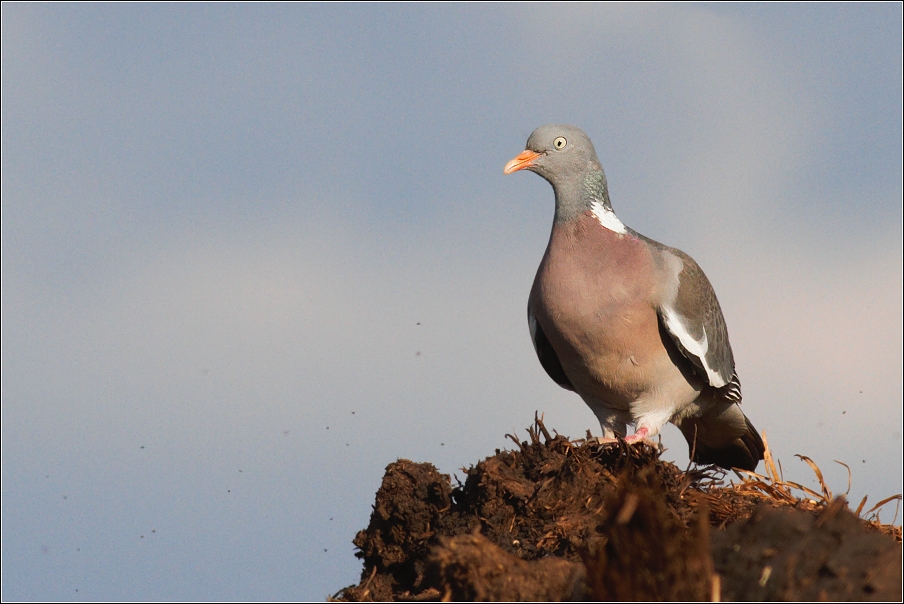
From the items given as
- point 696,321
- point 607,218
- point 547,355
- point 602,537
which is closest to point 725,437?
point 696,321

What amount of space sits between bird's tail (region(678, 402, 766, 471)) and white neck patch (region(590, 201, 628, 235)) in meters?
1.70

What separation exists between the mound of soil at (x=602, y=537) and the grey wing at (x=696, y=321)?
1.12 metres

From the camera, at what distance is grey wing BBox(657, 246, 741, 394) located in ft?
23.9

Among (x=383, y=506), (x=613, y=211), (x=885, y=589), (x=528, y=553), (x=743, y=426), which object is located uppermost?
(x=613, y=211)

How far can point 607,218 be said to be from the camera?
7512mm

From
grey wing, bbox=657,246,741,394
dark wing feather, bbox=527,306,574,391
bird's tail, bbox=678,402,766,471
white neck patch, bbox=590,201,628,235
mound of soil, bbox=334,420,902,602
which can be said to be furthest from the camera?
bird's tail, bbox=678,402,766,471

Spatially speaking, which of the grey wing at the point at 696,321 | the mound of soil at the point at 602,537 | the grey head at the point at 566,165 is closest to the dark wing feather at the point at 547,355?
the grey head at the point at 566,165

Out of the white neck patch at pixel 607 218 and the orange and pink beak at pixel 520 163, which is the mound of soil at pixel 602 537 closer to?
the white neck patch at pixel 607 218

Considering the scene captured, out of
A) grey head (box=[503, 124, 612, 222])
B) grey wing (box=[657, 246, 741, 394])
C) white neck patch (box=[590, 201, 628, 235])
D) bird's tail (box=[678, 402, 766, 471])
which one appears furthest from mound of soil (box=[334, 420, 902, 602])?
grey head (box=[503, 124, 612, 222])

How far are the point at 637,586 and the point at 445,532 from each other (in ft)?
6.74

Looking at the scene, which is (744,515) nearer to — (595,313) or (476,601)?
(595,313)

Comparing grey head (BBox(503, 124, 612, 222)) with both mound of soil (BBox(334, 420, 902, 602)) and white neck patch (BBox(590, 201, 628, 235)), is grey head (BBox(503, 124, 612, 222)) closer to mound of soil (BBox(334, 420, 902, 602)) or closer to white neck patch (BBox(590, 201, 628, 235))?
white neck patch (BBox(590, 201, 628, 235))

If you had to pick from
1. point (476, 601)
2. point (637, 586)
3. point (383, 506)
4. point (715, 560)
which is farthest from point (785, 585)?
point (383, 506)

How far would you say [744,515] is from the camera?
586 cm
